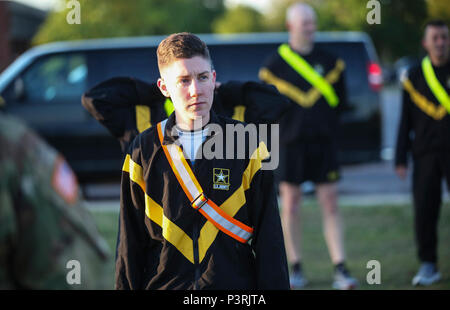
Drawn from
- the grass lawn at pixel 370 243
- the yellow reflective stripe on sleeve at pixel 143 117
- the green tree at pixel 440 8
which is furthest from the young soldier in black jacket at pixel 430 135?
the green tree at pixel 440 8

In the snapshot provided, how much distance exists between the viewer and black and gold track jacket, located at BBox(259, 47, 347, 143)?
5.87 m

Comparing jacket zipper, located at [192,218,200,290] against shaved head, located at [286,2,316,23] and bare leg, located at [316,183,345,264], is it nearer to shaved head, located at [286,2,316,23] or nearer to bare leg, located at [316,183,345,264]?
bare leg, located at [316,183,345,264]

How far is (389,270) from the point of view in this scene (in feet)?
19.3

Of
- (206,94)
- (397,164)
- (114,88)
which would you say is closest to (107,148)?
(397,164)

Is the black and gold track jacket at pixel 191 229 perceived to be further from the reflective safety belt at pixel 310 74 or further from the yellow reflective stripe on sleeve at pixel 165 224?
the reflective safety belt at pixel 310 74

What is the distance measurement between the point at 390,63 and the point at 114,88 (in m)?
65.7

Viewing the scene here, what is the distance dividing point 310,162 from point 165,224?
341cm

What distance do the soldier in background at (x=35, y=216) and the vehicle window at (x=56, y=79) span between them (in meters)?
8.60

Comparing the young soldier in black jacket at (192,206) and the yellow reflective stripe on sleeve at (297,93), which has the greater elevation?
the yellow reflective stripe on sleeve at (297,93)

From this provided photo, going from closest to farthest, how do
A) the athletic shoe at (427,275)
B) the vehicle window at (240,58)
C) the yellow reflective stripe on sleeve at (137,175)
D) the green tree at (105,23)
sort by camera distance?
Answer: 1. the yellow reflective stripe on sleeve at (137,175)
2. the athletic shoe at (427,275)
3. the vehicle window at (240,58)
4. the green tree at (105,23)

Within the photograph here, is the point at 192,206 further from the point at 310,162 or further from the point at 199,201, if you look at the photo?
the point at 310,162

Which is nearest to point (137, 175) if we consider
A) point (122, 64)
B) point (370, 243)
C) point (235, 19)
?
point (370, 243)

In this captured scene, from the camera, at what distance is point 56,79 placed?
998cm

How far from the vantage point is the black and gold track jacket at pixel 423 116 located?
5.54 meters
